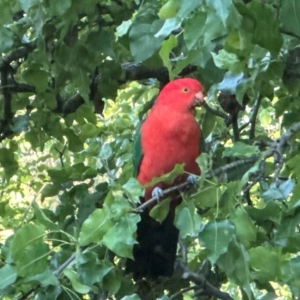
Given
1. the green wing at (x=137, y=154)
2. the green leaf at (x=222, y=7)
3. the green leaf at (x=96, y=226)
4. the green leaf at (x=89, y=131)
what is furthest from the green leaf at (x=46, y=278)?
the green leaf at (x=89, y=131)

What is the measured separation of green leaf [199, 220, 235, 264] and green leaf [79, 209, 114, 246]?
0.60 ft

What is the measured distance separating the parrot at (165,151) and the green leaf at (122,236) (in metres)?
0.89

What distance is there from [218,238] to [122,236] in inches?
6.8

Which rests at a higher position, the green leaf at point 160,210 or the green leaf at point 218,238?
the green leaf at point 218,238

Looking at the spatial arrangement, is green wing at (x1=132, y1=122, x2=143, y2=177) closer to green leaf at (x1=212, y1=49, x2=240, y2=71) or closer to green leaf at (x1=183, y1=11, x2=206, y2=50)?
green leaf at (x1=212, y1=49, x2=240, y2=71)

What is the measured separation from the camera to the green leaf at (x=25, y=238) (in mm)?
1377

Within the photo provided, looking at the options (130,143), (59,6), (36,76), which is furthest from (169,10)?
(130,143)

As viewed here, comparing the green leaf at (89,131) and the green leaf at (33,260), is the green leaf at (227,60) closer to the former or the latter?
the green leaf at (33,260)

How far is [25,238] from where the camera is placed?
138 cm

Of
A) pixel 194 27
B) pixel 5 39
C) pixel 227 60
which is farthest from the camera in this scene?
pixel 5 39

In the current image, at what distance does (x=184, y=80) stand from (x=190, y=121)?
14 centimetres

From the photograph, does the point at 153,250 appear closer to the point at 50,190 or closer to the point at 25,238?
the point at 50,190

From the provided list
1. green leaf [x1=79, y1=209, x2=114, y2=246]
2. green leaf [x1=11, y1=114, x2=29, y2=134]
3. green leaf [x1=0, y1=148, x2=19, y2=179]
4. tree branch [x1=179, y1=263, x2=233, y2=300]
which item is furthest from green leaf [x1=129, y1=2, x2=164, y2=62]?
green leaf [x1=0, y1=148, x2=19, y2=179]

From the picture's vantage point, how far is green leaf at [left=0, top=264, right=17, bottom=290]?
1.41 m
